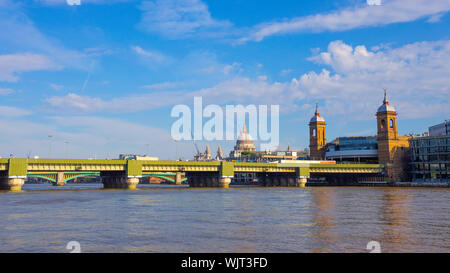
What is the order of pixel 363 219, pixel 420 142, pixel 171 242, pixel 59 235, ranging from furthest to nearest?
pixel 420 142, pixel 363 219, pixel 59 235, pixel 171 242

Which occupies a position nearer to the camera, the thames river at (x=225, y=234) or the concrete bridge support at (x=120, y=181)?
the thames river at (x=225, y=234)

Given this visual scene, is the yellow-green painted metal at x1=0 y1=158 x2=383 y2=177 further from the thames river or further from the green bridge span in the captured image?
the thames river

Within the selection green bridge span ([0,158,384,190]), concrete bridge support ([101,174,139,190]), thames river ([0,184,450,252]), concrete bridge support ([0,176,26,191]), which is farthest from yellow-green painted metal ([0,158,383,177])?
thames river ([0,184,450,252])

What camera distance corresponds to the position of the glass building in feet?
586

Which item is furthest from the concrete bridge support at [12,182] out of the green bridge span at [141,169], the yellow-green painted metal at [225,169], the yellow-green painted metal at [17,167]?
the yellow-green painted metal at [225,169]

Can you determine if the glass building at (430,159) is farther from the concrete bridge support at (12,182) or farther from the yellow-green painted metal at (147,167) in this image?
the concrete bridge support at (12,182)

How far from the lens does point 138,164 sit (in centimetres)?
14738

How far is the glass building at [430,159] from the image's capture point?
179 meters

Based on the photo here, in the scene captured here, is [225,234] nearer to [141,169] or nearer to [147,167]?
[141,169]

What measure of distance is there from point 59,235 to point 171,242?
11.1 meters

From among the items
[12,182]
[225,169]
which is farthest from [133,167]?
[225,169]
